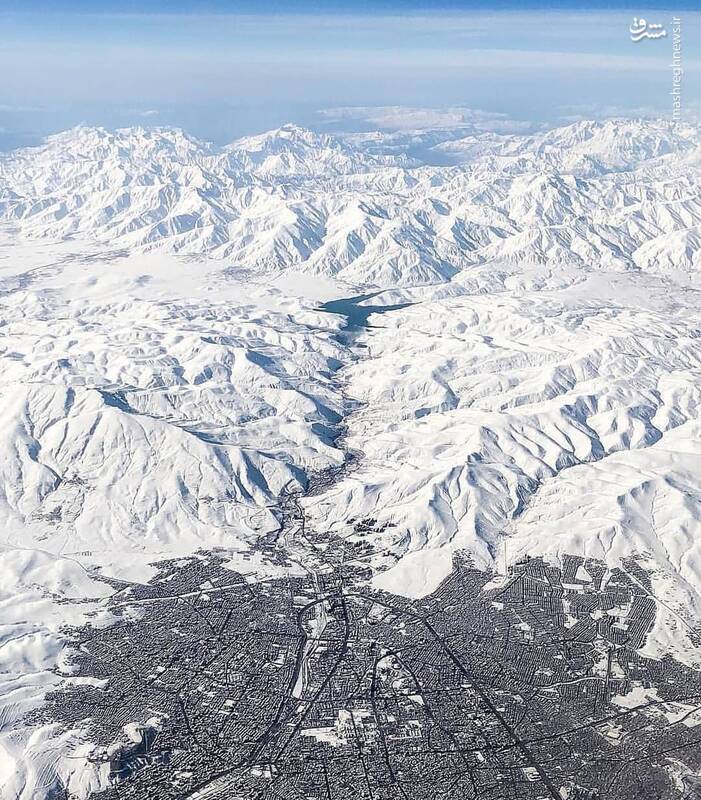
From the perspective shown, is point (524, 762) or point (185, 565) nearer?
point (524, 762)

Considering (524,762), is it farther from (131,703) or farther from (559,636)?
(131,703)

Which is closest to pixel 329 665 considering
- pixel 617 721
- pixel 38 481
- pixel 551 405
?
pixel 617 721

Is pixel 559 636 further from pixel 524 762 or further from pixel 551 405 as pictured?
pixel 551 405

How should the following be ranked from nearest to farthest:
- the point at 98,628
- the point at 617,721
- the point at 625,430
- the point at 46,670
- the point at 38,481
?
the point at 617,721 → the point at 46,670 → the point at 98,628 → the point at 38,481 → the point at 625,430

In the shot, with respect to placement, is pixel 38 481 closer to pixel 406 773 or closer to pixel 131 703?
pixel 131 703

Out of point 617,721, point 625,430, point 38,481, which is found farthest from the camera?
point 625,430

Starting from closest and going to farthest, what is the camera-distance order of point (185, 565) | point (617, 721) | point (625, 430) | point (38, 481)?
1. point (617, 721)
2. point (185, 565)
3. point (38, 481)
4. point (625, 430)

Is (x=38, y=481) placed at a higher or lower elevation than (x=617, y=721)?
higher

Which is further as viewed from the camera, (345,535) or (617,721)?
(345,535)

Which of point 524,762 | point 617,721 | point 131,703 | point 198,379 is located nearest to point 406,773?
point 524,762
